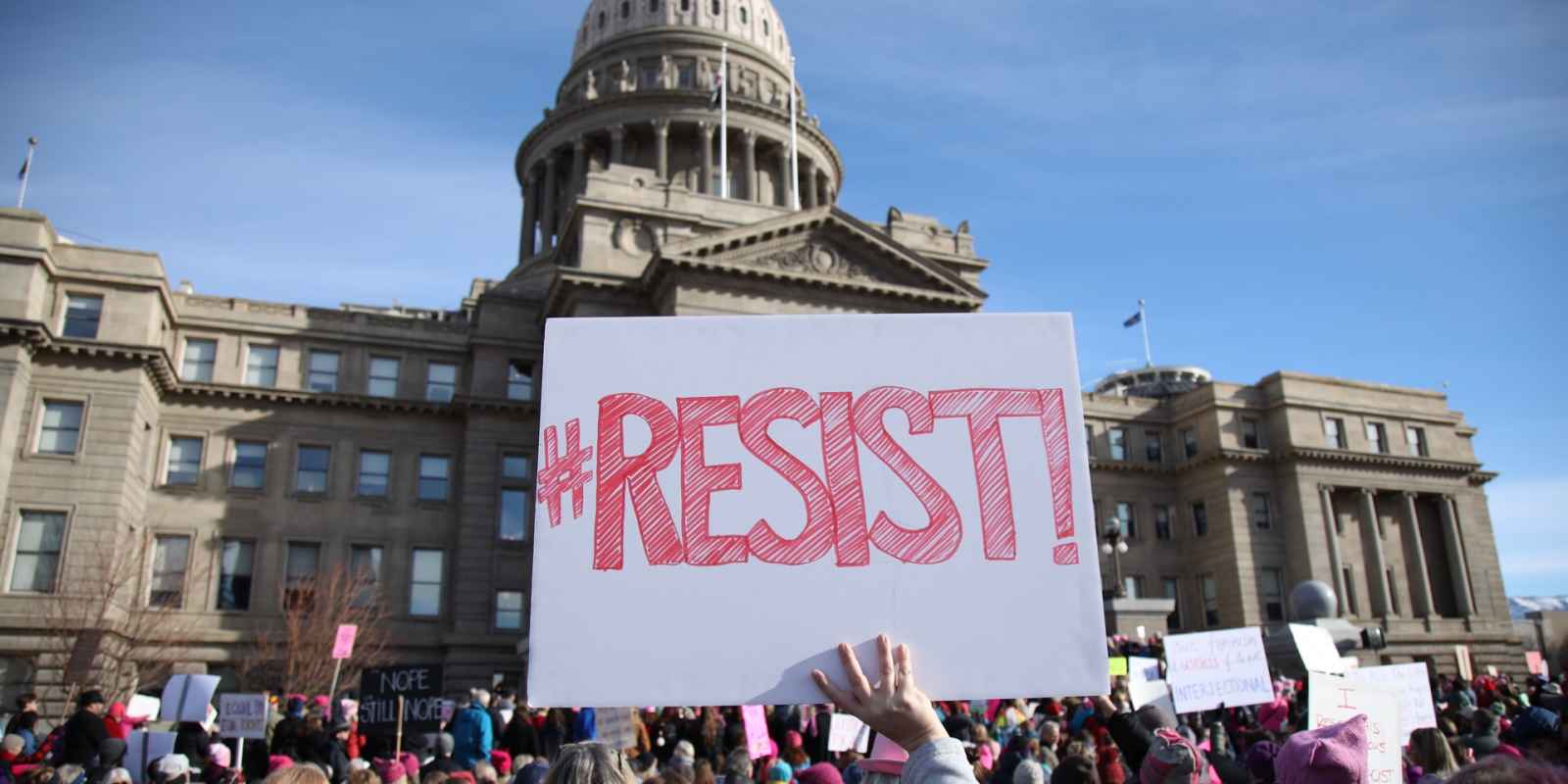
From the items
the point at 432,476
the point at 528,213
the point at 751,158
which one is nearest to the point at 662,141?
the point at 751,158

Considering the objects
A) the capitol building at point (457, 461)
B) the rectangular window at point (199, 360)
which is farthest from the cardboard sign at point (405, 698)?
the rectangular window at point (199, 360)

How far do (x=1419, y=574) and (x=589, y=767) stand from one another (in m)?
61.7

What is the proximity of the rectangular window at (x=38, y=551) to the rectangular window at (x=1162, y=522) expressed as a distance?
48667 millimetres

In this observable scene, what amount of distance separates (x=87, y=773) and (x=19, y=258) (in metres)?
30.7

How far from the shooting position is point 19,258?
3453 cm

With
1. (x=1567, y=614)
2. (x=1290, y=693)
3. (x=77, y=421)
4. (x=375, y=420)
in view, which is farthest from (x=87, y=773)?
(x=1567, y=614)

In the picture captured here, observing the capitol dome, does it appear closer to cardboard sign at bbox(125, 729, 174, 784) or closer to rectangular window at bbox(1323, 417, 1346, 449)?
rectangular window at bbox(1323, 417, 1346, 449)

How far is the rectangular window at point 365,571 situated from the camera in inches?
1510

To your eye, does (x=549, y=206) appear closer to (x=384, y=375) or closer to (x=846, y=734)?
(x=384, y=375)

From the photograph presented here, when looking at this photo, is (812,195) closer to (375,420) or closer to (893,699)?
(375,420)

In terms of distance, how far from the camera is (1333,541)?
173ft

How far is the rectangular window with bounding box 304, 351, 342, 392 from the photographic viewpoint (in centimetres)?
4178

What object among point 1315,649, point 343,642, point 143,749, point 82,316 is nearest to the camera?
point 1315,649

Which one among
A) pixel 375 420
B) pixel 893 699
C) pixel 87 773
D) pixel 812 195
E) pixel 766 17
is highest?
pixel 766 17
